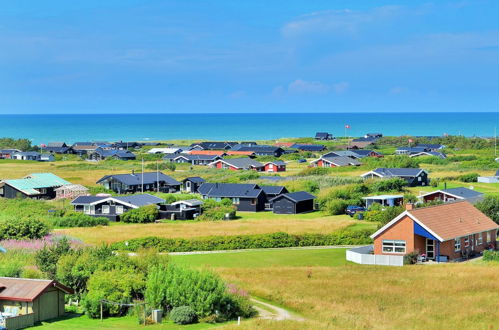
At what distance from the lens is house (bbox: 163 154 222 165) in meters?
128

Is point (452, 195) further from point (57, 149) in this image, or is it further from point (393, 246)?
point (57, 149)

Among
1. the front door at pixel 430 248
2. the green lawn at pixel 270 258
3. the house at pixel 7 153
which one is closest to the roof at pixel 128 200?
the green lawn at pixel 270 258

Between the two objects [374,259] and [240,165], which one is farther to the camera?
[240,165]

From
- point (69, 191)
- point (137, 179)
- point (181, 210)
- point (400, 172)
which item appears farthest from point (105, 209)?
point (400, 172)

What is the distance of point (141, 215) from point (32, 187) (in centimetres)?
2084

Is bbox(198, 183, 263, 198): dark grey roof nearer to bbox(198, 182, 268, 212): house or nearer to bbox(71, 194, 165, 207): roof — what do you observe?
bbox(198, 182, 268, 212): house

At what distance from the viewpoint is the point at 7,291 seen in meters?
30.9

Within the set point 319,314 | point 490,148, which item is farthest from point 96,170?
A: point 319,314

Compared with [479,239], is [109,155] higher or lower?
higher

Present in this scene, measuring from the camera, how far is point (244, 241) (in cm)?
5178

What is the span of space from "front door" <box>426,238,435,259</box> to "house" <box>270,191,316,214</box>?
26.7 meters

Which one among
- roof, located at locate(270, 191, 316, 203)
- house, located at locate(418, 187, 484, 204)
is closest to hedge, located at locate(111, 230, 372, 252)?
house, located at locate(418, 187, 484, 204)

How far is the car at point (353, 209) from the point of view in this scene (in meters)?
67.8

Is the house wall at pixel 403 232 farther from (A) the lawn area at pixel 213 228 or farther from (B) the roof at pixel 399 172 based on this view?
(B) the roof at pixel 399 172
